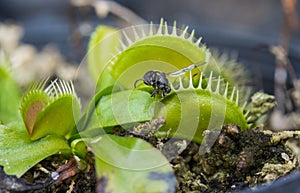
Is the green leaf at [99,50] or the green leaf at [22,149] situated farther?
the green leaf at [99,50]

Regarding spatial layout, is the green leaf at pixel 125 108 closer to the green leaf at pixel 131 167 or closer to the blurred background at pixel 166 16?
the green leaf at pixel 131 167

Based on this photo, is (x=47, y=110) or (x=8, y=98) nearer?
(x=47, y=110)

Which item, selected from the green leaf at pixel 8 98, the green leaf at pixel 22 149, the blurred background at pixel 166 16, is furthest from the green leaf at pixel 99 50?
the blurred background at pixel 166 16

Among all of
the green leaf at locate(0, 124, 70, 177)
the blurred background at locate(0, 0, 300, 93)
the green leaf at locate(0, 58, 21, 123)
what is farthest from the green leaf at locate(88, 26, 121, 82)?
the blurred background at locate(0, 0, 300, 93)

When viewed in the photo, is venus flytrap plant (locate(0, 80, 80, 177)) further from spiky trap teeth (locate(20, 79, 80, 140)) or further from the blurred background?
the blurred background

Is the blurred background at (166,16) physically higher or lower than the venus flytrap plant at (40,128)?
higher

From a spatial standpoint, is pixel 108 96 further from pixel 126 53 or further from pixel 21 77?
pixel 21 77

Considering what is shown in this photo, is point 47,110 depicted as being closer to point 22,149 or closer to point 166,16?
point 22,149

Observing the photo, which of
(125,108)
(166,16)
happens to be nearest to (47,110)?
(125,108)
